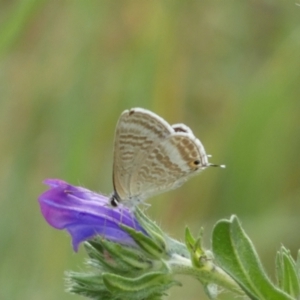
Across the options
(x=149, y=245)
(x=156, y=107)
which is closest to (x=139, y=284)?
(x=149, y=245)

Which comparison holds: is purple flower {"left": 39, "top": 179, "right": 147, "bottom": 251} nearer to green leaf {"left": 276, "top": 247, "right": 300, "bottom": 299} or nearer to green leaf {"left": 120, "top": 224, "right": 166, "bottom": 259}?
green leaf {"left": 120, "top": 224, "right": 166, "bottom": 259}

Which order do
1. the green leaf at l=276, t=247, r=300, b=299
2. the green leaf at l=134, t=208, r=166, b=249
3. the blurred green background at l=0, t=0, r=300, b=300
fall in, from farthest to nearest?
the blurred green background at l=0, t=0, r=300, b=300, the green leaf at l=134, t=208, r=166, b=249, the green leaf at l=276, t=247, r=300, b=299

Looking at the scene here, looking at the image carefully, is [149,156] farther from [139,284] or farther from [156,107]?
[156,107]

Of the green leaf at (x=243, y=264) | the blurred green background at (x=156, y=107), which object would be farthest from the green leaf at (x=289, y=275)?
the blurred green background at (x=156, y=107)

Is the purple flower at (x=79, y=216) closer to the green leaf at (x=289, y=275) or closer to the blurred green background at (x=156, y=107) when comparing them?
the green leaf at (x=289, y=275)

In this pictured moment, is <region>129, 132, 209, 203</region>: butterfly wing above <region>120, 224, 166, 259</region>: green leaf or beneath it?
above

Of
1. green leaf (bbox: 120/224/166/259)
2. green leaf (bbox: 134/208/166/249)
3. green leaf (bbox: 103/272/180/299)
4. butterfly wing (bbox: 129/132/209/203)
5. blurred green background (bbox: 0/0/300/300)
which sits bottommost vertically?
green leaf (bbox: 103/272/180/299)

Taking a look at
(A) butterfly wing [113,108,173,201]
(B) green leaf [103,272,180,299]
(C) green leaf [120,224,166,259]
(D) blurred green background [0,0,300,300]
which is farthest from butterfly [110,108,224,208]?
(D) blurred green background [0,0,300,300]
